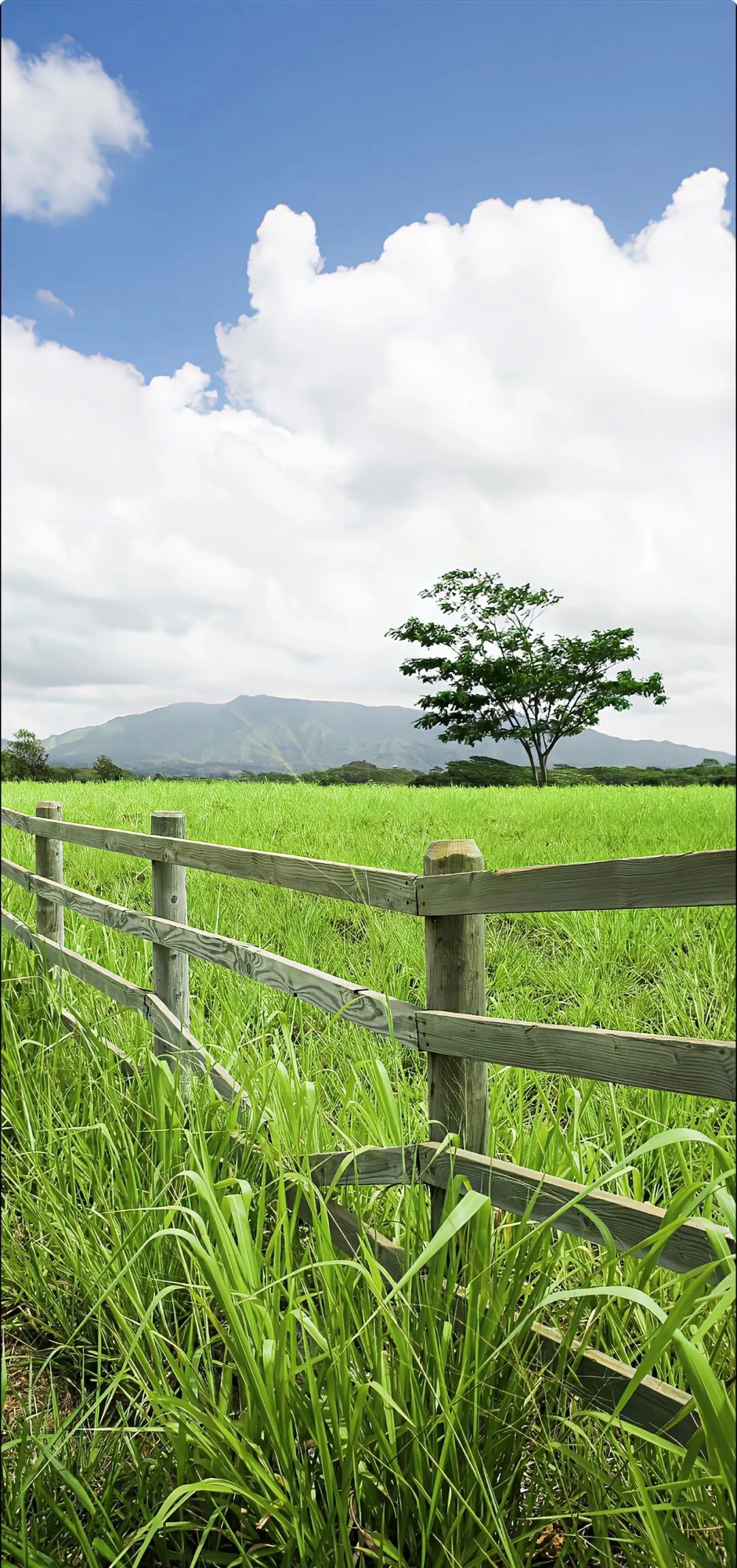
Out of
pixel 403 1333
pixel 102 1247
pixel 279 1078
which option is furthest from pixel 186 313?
pixel 102 1247

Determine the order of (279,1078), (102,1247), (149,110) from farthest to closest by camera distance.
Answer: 1. (102,1247)
2. (279,1078)
3. (149,110)

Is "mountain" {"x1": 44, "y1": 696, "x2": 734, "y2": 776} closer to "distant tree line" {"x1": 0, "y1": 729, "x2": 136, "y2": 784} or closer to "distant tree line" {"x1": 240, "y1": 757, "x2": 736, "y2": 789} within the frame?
"distant tree line" {"x1": 240, "y1": 757, "x2": 736, "y2": 789}

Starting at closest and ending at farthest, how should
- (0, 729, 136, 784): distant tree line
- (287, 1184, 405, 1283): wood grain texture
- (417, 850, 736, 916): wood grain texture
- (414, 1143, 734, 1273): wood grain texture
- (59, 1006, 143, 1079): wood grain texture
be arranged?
(417, 850, 736, 916): wood grain texture → (414, 1143, 734, 1273): wood grain texture → (287, 1184, 405, 1283): wood grain texture → (0, 729, 136, 784): distant tree line → (59, 1006, 143, 1079): wood grain texture

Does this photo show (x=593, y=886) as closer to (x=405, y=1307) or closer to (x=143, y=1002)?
(x=405, y=1307)

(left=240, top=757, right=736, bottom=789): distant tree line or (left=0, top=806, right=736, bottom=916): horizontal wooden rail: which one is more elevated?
(left=240, top=757, right=736, bottom=789): distant tree line

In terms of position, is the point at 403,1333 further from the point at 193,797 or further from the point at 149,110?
the point at 149,110

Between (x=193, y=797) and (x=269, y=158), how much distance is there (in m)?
1.75

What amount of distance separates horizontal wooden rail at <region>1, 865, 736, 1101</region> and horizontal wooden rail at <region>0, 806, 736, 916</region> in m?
0.22

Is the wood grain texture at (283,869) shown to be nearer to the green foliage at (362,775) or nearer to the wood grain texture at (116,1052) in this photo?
the green foliage at (362,775)

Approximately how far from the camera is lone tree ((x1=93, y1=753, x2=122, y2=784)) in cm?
263

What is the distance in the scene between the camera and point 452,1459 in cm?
152

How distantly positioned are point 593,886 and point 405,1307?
37.4 inches

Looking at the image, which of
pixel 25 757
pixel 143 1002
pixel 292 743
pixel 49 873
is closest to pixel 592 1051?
pixel 292 743

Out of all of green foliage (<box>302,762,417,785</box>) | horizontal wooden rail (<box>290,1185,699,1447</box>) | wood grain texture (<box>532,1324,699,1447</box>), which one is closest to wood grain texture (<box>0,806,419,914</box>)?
green foliage (<box>302,762,417,785</box>)
